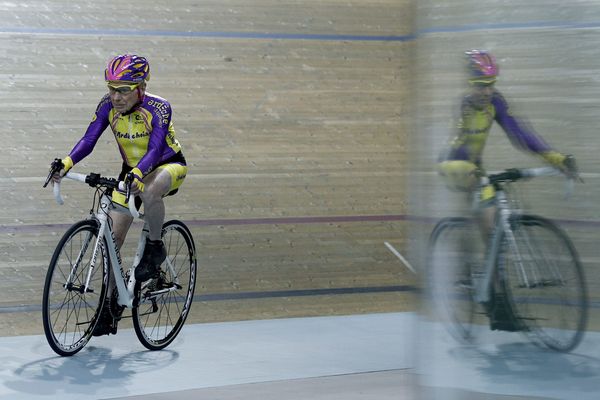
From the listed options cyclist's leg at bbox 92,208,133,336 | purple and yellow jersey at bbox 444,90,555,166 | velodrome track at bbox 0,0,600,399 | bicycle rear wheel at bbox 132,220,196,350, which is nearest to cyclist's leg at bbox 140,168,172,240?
cyclist's leg at bbox 92,208,133,336

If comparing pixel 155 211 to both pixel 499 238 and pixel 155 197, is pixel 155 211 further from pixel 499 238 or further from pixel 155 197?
pixel 499 238

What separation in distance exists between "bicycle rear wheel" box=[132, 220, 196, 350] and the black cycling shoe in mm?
95

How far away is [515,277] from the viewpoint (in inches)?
79.0

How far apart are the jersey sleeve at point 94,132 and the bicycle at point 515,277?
3748 mm

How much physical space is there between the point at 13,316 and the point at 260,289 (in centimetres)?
167

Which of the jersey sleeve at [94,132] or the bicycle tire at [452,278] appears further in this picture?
the jersey sleeve at [94,132]

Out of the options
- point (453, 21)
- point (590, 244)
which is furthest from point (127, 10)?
point (590, 244)

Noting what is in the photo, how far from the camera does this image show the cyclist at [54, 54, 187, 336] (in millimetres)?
5516

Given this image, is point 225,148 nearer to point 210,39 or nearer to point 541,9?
point 210,39

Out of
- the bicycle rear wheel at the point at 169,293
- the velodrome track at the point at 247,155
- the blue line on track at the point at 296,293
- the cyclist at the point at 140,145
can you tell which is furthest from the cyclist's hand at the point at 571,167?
the blue line on track at the point at 296,293

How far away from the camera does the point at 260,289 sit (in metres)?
7.23

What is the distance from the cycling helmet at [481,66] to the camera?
6.66ft

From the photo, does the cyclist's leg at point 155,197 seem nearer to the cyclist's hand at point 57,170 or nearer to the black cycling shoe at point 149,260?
the black cycling shoe at point 149,260

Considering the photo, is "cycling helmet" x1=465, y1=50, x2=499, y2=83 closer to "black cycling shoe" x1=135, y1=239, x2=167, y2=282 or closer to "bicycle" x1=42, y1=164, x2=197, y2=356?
"bicycle" x1=42, y1=164, x2=197, y2=356
